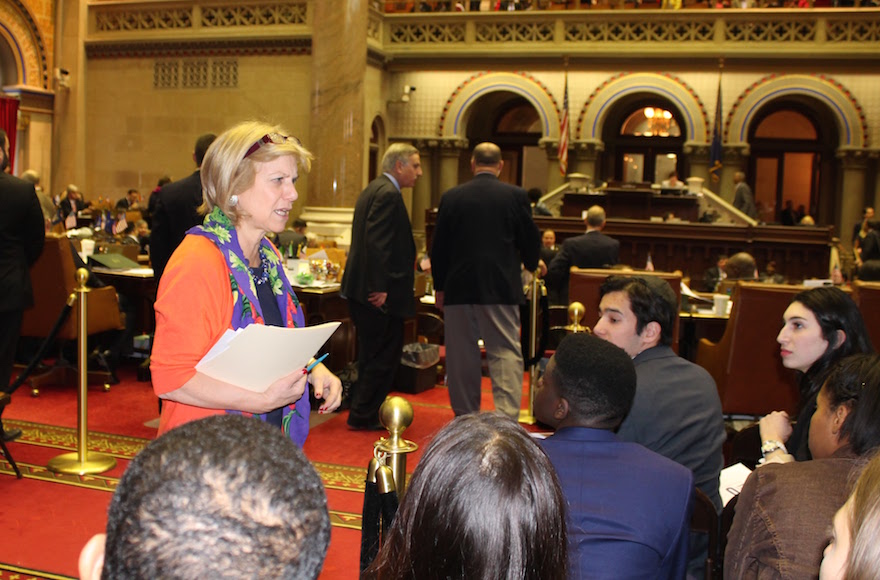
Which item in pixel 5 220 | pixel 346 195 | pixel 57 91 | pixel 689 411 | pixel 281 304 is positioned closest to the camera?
pixel 281 304

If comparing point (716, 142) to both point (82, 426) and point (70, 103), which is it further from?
point (82, 426)

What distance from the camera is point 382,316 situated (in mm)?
5543

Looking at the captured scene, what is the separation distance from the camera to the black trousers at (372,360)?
5.58 metres

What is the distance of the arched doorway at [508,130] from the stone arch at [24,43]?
841 centimetres

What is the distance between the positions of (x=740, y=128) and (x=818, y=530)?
1500 centimetres

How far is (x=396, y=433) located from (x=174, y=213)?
2.99 m

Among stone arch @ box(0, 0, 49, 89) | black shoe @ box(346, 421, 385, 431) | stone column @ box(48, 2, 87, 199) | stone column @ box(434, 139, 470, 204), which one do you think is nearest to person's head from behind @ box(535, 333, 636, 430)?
black shoe @ box(346, 421, 385, 431)

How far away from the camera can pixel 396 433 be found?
1.98 m

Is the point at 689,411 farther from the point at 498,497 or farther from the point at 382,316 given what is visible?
the point at 382,316

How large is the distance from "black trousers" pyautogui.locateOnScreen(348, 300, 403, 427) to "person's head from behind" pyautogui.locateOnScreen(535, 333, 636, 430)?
3220mm

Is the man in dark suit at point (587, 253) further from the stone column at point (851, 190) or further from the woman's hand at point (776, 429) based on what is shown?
the stone column at point (851, 190)

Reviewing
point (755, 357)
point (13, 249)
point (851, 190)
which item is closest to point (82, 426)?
point (13, 249)

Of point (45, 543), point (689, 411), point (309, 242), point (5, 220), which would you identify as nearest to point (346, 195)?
point (309, 242)

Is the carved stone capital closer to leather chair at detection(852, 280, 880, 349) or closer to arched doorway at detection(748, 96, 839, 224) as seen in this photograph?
arched doorway at detection(748, 96, 839, 224)
